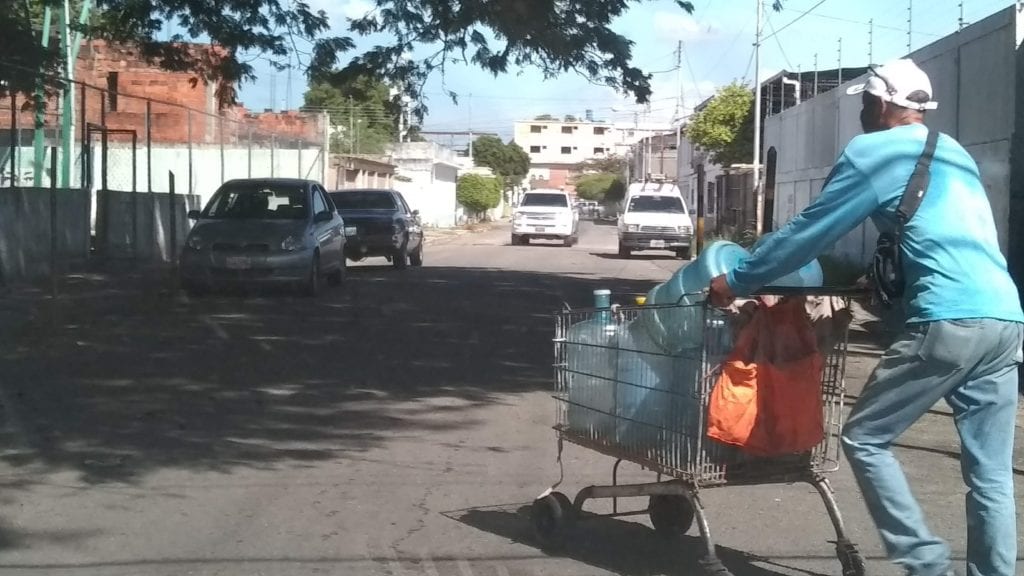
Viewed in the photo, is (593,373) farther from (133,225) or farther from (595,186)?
(595,186)

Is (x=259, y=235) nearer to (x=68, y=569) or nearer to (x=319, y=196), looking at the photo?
(x=319, y=196)

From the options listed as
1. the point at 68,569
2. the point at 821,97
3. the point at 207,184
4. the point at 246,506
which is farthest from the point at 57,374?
the point at 207,184

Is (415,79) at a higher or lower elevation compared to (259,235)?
higher

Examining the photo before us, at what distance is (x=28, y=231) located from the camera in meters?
18.0

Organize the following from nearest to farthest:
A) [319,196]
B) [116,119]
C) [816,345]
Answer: [816,345], [319,196], [116,119]

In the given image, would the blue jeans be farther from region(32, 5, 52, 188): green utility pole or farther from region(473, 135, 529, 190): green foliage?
region(473, 135, 529, 190): green foliage

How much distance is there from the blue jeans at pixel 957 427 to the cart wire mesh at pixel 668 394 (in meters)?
0.64

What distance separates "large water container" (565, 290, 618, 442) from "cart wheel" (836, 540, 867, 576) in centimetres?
110

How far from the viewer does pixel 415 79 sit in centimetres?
1930

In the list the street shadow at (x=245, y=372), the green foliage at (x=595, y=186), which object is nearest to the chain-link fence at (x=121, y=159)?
the street shadow at (x=245, y=372)

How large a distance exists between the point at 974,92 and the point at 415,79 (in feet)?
28.7

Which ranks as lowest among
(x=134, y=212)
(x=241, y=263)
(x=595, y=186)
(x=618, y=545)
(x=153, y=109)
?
(x=618, y=545)

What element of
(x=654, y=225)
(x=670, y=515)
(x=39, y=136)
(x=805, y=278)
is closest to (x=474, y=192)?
(x=654, y=225)

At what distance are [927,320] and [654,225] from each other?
27.3 m
